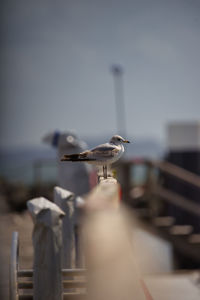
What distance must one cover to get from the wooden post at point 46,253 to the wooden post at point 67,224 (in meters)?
0.13

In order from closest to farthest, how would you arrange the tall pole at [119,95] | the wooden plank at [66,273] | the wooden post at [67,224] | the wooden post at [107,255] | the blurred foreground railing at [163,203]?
the wooden post at [107,255], the wooden plank at [66,273], the wooden post at [67,224], the tall pole at [119,95], the blurred foreground railing at [163,203]

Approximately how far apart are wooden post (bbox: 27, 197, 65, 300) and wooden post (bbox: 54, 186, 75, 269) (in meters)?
0.13

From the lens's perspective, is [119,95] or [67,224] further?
[119,95]

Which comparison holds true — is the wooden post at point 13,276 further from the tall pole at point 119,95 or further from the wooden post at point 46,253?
the tall pole at point 119,95

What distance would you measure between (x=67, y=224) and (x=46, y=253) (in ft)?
0.61

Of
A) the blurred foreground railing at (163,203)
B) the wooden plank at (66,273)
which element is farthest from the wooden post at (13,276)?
the blurred foreground railing at (163,203)

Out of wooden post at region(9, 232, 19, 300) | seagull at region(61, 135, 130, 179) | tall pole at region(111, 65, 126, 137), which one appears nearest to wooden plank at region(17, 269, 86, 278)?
wooden post at region(9, 232, 19, 300)

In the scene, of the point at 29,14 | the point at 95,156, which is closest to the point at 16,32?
the point at 29,14

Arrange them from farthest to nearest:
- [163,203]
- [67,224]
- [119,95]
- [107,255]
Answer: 1. [163,203]
2. [119,95]
3. [67,224]
4. [107,255]

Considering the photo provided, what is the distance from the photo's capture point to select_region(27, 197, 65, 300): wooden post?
0.94 meters

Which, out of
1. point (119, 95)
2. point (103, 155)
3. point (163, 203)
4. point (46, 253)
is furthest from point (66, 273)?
point (163, 203)

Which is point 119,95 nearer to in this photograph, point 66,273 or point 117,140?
point 117,140

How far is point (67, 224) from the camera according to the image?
113cm

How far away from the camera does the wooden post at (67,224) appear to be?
43.3 inches
